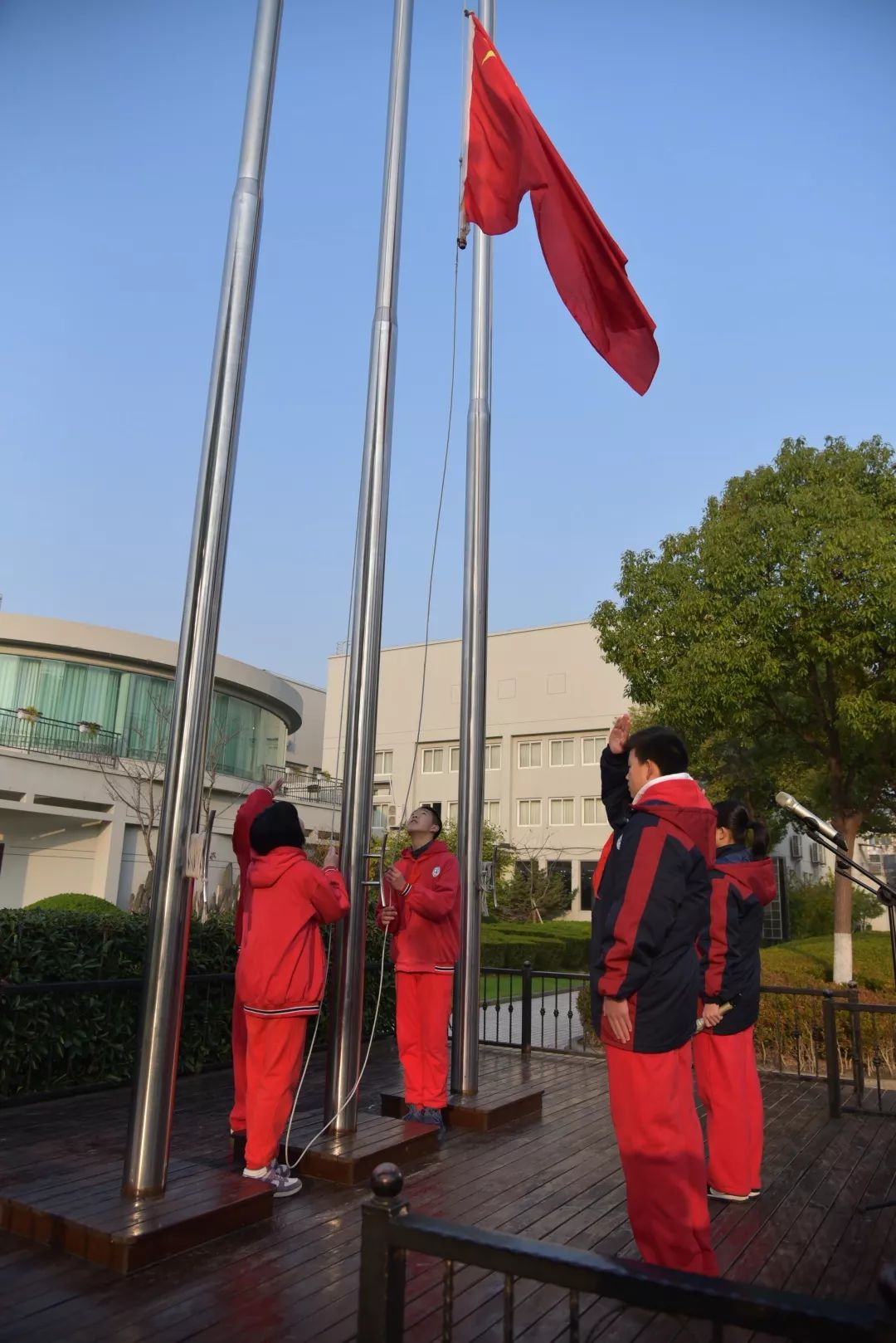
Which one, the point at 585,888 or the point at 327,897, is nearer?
the point at 327,897

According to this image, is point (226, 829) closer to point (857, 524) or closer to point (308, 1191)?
point (857, 524)

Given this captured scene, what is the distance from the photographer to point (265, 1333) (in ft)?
10.6

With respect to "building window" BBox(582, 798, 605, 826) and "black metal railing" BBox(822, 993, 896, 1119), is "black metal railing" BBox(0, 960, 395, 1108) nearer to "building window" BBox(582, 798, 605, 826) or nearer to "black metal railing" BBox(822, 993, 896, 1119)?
"black metal railing" BBox(822, 993, 896, 1119)

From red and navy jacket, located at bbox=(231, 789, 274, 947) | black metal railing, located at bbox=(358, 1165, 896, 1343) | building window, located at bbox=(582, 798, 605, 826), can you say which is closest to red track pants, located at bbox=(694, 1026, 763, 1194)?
red and navy jacket, located at bbox=(231, 789, 274, 947)

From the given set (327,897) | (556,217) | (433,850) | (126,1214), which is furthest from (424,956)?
(556,217)

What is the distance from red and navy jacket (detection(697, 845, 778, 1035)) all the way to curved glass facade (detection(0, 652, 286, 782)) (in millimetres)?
25363

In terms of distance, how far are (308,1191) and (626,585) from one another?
12.7m

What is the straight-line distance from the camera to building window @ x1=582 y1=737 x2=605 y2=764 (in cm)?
4308

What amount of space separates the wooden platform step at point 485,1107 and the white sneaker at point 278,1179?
1.76 metres

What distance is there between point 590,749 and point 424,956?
124ft

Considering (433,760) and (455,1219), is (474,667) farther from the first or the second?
(433,760)

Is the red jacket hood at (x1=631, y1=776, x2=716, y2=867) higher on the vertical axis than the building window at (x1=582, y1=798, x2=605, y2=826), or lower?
lower

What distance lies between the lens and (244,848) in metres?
5.45

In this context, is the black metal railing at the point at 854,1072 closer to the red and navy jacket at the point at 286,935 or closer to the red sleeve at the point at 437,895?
the red sleeve at the point at 437,895
